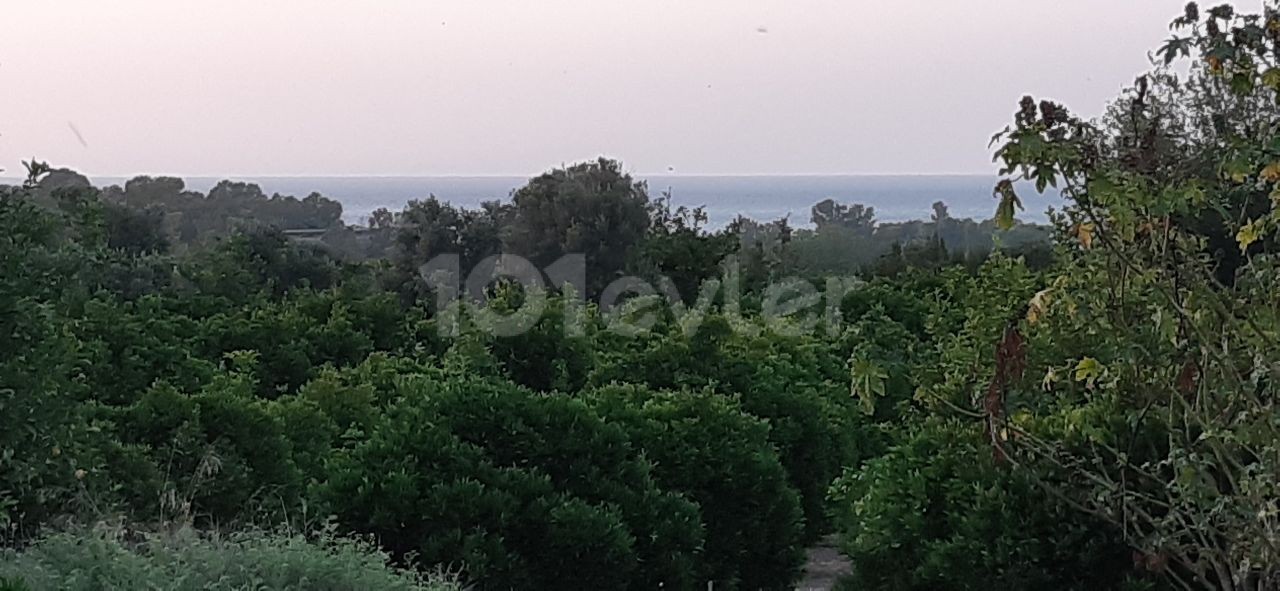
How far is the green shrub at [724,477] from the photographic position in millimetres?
6379

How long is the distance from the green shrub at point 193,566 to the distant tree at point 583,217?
20044mm

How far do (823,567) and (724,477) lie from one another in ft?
8.65

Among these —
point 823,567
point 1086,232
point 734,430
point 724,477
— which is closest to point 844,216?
point 823,567

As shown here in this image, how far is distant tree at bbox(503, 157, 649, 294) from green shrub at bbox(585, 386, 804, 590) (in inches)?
682

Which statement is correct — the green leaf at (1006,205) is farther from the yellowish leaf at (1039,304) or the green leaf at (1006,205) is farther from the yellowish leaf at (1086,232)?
the yellowish leaf at (1039,304)

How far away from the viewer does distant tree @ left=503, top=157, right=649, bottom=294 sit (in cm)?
2447

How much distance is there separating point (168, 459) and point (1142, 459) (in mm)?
4315

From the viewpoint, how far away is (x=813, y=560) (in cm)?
899

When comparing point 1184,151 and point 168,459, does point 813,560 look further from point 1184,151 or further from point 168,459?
point 1184,151

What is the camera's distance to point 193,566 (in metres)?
3.66

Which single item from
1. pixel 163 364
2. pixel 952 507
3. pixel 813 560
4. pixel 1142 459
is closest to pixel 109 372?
pixel 163 364

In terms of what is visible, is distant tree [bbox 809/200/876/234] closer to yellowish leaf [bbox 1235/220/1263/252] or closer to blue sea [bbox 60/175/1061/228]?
blue sea [bbox 60/175/1061/228]

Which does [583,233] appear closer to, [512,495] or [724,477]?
[724,477]

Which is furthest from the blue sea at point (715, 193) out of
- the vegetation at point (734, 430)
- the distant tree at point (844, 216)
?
the vegetation at point (734, 430)
